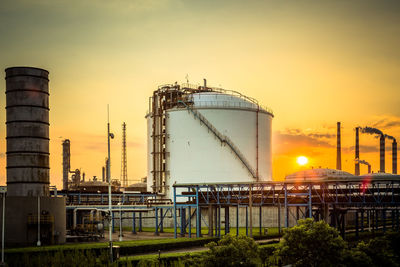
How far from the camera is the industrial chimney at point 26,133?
136ft

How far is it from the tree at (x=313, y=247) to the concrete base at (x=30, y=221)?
24.7 metres

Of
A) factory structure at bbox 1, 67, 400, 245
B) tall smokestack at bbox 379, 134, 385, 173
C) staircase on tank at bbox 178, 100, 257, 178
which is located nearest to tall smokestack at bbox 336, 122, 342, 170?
tall smokestack at bbox 379, 134, 385, 173

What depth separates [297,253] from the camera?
76.5ft

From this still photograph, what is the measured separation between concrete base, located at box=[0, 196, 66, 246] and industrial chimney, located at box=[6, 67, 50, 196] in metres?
0.98

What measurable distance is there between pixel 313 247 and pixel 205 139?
44443 millimetres

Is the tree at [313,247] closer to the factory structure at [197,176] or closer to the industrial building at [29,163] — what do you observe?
the factory structure at [197,176]

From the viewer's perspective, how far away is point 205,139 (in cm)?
6712

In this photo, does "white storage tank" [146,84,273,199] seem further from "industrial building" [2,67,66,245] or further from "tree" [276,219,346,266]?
"tree" [276,219,346,266]

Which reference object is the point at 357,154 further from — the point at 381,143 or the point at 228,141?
the point at 228,141

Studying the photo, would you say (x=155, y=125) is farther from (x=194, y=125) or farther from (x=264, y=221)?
(x=264, y=221)

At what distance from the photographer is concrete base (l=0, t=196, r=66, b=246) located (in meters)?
40.0

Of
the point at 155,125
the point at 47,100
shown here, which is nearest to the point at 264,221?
the point at 155,125

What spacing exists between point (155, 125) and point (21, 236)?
33.4 meters

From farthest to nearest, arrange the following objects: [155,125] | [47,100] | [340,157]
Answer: [340,157] < [155,125] < [47,100]
